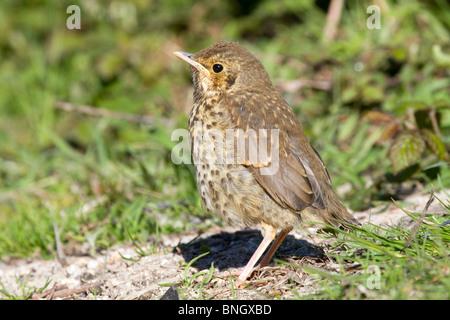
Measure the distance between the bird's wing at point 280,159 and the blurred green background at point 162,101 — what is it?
1059mm

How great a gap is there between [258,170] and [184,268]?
901 mm

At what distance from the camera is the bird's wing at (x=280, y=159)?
3.58 metres

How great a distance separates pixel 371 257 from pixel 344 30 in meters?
4.50

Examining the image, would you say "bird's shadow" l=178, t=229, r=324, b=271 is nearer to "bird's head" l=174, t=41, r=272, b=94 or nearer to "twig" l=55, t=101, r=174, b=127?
"bird's head" l=174, t=41, r=272, b=94

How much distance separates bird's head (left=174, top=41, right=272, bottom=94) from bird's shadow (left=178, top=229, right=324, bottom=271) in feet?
3.74

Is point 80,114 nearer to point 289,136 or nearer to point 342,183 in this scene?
point 342,183

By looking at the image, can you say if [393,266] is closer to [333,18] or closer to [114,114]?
[114,114]

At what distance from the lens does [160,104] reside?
703cm

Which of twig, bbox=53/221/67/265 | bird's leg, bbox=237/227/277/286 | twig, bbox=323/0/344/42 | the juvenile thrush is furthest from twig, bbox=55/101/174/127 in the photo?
bird's leg, bbox=237/227/277/286

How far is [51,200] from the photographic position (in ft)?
19.4

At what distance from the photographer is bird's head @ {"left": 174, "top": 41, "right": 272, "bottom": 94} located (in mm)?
4043

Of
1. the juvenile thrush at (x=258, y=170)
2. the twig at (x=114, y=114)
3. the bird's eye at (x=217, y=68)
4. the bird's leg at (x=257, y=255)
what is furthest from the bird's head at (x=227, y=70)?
the twig at (x=114, y=114)
